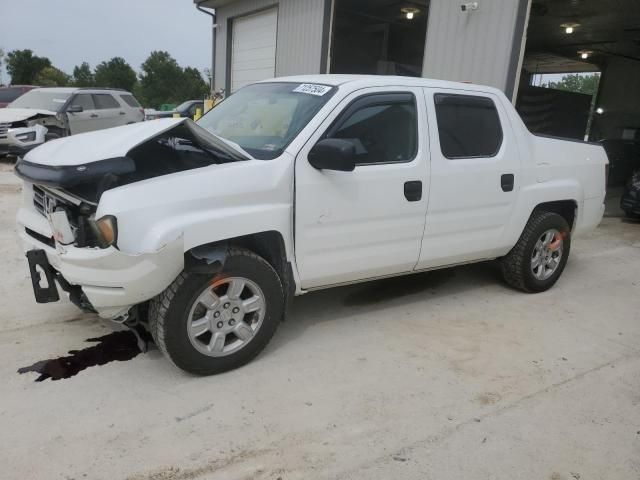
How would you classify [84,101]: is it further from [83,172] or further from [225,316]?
[225,316]

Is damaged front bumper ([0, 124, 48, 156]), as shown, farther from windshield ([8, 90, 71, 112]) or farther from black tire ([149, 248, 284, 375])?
black tire ([149, 248, 284, 375])

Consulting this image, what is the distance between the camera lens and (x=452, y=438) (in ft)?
8.95

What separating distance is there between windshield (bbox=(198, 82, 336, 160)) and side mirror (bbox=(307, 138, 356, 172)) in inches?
8.6

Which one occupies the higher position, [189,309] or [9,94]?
[9,94]

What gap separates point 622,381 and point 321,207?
2.29 m

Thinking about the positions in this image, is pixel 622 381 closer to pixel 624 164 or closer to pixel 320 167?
pixel 320 167

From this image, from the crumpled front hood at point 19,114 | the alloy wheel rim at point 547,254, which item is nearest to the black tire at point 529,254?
the alloy wheel rim at point 547,254

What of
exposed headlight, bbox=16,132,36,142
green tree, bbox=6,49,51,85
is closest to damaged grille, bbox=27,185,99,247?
exposed headlight, bbox=16,132,36,142

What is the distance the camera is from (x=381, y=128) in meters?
3.68

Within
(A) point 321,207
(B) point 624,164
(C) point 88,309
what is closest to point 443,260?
(A) point 321,207

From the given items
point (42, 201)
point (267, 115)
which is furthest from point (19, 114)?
point (267, 115)

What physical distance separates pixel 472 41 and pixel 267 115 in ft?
17.1

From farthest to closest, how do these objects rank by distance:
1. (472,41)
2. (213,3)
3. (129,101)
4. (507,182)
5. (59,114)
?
(129,101), (213,3), (59,114), (472,41), (507,182)

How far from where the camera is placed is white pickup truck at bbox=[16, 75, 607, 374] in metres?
2.79
